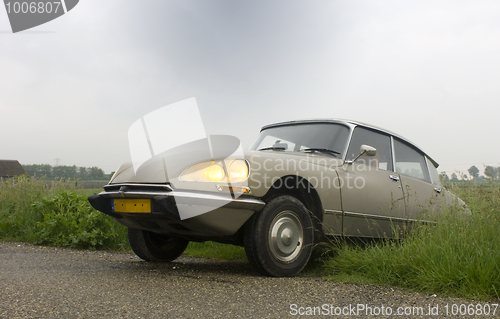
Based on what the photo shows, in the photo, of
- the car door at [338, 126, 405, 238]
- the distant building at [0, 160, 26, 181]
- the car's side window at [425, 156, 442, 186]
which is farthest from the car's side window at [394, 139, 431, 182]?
the distant building at [0, 160, 26, 181]

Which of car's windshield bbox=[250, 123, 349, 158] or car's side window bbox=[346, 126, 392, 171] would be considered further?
car's side window bbox=[346, 126, 392, 171]

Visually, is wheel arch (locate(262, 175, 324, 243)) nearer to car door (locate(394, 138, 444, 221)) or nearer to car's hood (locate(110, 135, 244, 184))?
car's hood (locate(110, 135, 244, 184))

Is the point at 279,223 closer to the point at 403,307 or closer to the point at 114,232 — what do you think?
the point at 403,307

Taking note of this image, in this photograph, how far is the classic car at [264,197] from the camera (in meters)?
3.24

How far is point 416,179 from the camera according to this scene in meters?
5.35

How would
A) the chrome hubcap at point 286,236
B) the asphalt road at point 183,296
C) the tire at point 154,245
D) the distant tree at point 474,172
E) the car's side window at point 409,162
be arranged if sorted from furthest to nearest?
the car's side window at point 409,162 → the distant tree at point 474,172 → the tire at point 154,245 → the chrome hubcap at point 286,236 → the asphalt road at point 183,296

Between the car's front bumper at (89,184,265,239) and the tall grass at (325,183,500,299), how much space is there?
1.07 m

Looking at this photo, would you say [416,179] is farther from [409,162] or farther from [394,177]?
[394,177]

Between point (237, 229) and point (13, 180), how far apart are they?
672cm

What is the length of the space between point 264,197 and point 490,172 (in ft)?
8.71

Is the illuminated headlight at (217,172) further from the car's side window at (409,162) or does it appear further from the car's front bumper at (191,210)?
the car's side window at (409,162)

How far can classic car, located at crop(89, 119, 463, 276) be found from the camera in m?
3.24

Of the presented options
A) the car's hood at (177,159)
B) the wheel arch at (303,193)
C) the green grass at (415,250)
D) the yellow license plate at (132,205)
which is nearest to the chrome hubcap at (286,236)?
the wheel arch at (303,193)

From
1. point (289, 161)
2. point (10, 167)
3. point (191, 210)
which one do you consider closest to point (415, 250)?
point (289, 161)
